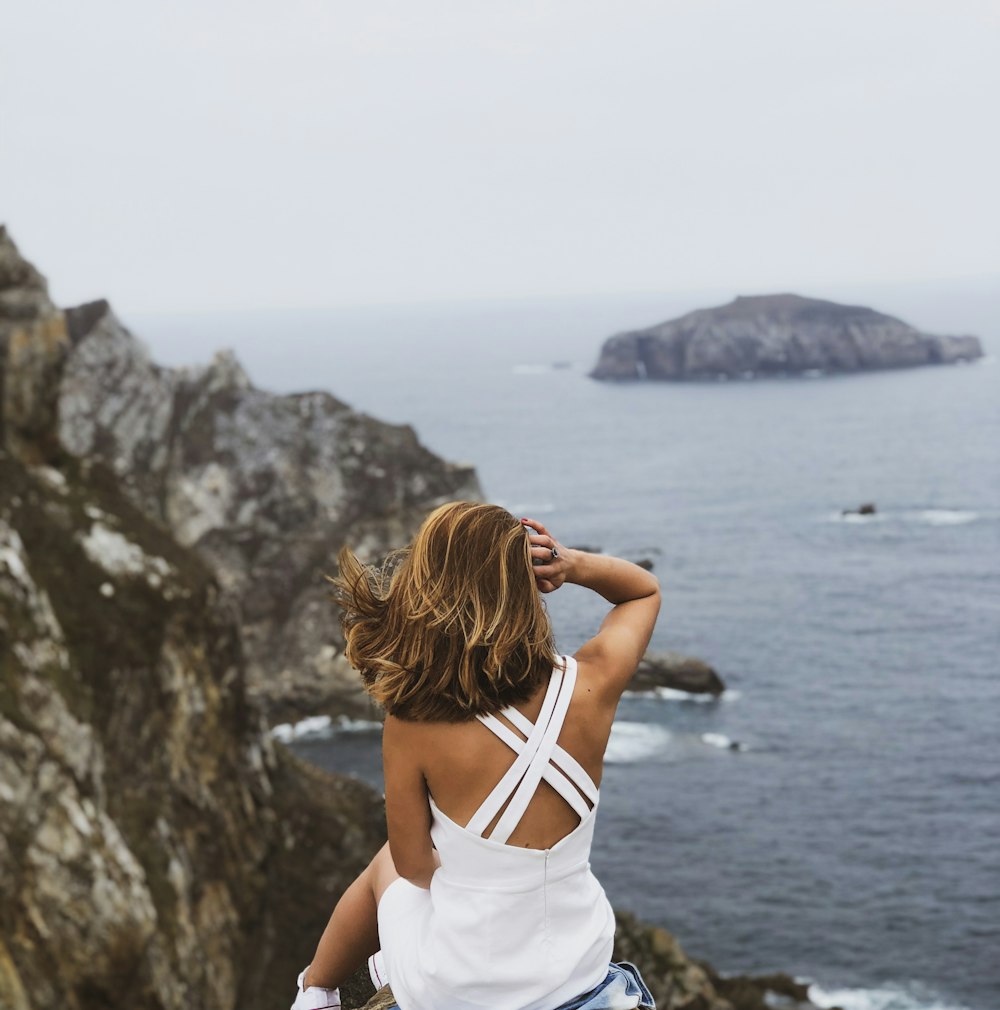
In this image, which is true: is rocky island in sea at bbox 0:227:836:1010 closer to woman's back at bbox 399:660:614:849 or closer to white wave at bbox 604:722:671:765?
woman's back at bbox 399:660:614:849

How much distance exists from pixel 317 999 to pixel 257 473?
97.5 m

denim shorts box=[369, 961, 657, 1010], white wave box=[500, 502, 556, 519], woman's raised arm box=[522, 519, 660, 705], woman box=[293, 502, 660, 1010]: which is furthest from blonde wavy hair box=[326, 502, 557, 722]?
white wave box=[500, 502, 556, 519]

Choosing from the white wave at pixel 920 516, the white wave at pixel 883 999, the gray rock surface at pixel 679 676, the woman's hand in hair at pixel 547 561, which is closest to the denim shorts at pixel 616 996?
the woman's hand in hair at pixel 547 561

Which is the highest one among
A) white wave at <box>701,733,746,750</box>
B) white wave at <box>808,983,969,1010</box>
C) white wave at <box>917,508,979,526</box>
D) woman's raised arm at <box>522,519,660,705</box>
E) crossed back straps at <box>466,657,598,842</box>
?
woman's raised arm at <box>522,519,660,705</box>

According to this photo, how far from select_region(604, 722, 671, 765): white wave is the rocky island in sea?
1812 cm

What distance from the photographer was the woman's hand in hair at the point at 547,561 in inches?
181

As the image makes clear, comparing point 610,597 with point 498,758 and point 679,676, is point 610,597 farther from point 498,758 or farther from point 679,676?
point 679,676

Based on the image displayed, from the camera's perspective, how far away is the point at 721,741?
63.8 metres

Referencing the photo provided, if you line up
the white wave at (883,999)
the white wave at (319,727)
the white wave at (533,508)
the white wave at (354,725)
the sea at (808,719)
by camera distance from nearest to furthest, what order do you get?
1. the white wave at (883,999)
2. the sea at (808,719)
3. the white wave at (319,727)
4. the white wave at (354,725)
5. the white wave at (533,508)

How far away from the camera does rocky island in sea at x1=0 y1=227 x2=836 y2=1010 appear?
75.3 feet

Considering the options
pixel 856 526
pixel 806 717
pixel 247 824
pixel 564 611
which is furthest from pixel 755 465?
pixel 564 611

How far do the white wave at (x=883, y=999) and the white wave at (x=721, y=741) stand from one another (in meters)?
21.5

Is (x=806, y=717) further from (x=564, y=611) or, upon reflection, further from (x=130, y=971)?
(x=564, y=611)

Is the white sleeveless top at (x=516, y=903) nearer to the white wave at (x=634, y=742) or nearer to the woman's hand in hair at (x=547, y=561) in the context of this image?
the woman's hand in hair at (x=547, y=561)
